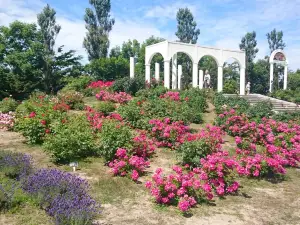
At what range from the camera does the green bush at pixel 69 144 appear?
6.75 m

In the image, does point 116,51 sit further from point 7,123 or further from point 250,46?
point 7,123

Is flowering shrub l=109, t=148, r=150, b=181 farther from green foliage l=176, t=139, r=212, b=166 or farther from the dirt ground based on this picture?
green foliage l=176, t=139, r=212, b=166

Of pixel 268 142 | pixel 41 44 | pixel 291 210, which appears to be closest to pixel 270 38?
pixel 41 44

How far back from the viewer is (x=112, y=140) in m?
6.88

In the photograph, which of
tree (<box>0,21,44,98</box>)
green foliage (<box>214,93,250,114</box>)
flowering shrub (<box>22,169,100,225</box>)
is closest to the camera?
flowering shrub (<box>22,169,100,225</box>)

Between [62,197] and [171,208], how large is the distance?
1909mm

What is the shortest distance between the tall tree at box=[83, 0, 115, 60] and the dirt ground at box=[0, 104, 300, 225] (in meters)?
26.0

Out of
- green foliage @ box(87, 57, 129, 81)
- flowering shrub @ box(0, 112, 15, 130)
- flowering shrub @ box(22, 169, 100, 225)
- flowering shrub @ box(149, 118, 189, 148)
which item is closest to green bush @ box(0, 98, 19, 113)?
flowering shrub @ box(0, 112, 15, 130)

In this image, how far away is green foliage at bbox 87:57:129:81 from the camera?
31356 millimetres

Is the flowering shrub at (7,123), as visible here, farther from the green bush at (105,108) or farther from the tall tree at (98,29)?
the tall tree at (98,29)

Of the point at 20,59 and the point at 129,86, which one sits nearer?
the point at 129,86

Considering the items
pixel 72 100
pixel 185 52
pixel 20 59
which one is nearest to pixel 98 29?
pixel 20 59

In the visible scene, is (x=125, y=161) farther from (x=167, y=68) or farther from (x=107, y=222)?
(x=167, y=68)

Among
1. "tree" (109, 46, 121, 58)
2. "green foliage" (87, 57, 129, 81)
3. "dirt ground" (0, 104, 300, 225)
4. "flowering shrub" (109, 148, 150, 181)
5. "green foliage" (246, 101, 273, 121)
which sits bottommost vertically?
"dirt ground" (0, 104, 300, 225)
